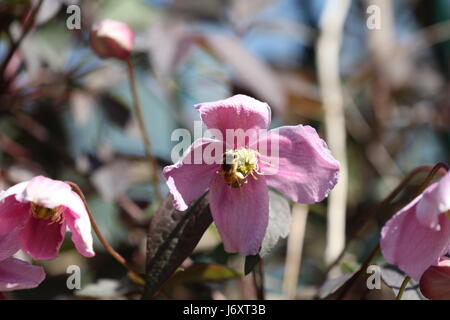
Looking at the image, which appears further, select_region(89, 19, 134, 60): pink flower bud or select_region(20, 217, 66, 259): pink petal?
select_region(89, 19, 134, 60): pink flower bud

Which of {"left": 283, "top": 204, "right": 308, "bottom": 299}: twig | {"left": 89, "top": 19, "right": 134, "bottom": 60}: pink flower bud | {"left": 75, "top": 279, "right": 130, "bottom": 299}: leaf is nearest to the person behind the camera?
{"left": 75, "top": 279, "right": 130, "bottom": 299}: leaf

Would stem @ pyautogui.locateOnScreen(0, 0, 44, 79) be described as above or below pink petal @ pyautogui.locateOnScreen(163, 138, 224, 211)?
above

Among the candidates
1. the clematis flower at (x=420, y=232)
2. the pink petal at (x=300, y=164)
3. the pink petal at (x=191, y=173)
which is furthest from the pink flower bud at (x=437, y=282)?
the pink petal at (x=191, y=173)

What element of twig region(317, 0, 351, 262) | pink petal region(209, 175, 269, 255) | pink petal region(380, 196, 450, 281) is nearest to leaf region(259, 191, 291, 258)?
pink petal region(209, 175, 269, 255)

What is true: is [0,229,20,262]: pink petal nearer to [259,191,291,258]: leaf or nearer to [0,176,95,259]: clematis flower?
[0,176,95,259]: clematis flower

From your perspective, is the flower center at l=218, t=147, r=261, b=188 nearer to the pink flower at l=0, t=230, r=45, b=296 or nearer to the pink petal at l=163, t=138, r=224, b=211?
the pink petal at l=163, t=138, r=224, b=211

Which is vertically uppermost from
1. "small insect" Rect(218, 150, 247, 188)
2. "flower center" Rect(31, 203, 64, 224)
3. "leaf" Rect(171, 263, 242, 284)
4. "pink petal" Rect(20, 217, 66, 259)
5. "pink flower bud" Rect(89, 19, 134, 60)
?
"pink flower bud" Rect(89, 19, 134, 60)

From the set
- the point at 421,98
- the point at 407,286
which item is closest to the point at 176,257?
the point at 407,286

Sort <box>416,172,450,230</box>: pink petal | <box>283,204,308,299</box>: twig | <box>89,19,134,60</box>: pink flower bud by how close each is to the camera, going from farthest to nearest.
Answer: <box>283,204,308,299</box>: twig, <box>89,19,134,60</box>: pink flower bud, <box>416,172,450,230</box>: pink petal

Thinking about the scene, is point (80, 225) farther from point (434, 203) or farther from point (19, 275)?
point (434, 203)
